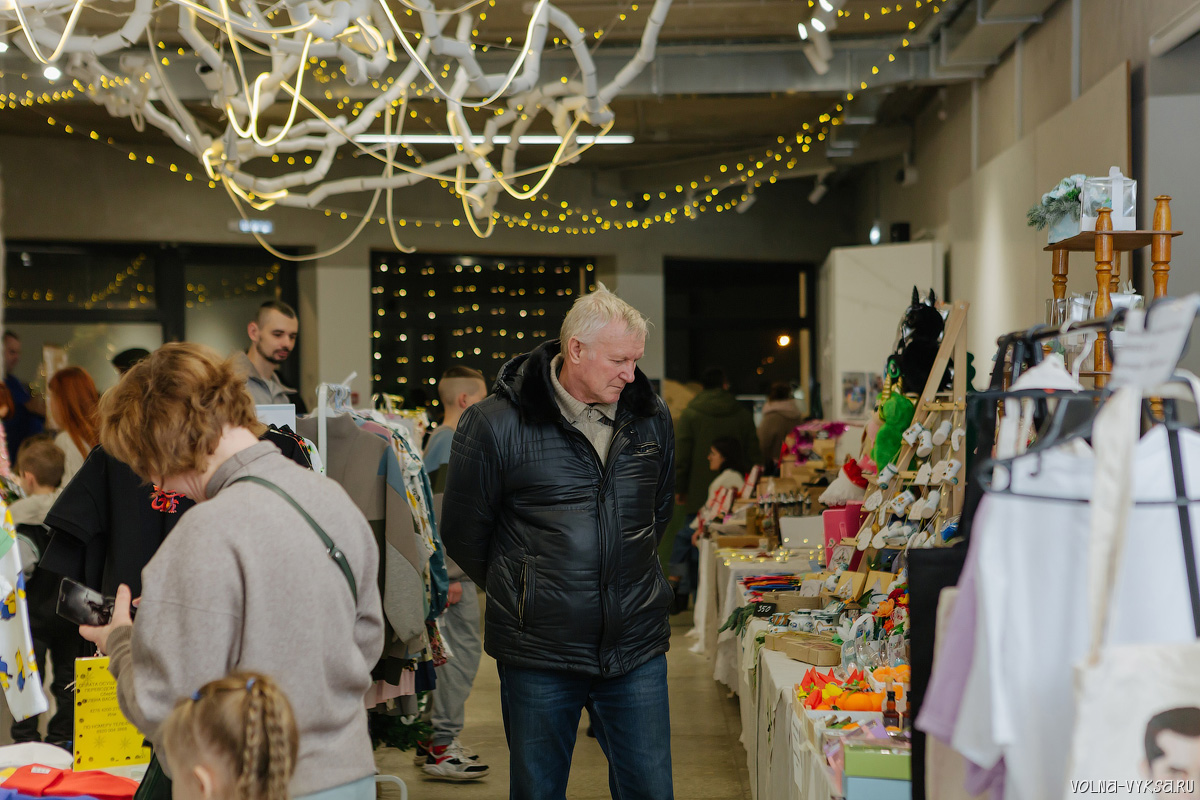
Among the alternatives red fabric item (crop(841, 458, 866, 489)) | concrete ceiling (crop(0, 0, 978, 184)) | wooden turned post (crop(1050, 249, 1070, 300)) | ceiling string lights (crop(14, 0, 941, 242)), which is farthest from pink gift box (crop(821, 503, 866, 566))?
concrete ceiling (crop(0, 0, 978, 184))

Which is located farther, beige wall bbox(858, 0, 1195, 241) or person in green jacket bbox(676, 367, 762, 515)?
person in green jacket bbox(676, 367, 762, 515)

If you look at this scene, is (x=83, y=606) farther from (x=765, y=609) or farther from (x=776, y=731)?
(x=765, y=609)

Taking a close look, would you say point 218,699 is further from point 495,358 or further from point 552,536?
point 495,358

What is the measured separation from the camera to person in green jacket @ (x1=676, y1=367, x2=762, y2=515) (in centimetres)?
793

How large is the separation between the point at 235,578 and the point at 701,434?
647 cm

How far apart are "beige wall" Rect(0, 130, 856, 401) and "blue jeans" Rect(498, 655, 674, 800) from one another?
7810 millimetres

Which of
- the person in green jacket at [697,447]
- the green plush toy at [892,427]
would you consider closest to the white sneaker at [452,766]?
the green plush toy at [892,427]

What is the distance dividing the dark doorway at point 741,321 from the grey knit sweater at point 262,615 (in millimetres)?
10252

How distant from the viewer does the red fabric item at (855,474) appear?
4504 millimetres

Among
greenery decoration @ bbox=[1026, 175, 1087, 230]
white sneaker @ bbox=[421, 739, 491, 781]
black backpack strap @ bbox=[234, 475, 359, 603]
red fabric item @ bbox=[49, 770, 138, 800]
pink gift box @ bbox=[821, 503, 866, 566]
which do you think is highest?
greenery decoration @ bbox=[1026, 175, 1087, 230]

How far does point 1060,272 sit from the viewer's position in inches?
123

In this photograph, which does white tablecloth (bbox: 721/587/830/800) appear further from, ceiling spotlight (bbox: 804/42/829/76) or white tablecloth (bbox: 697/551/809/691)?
ceiling spotlight (bbox: 804/42/829/76)

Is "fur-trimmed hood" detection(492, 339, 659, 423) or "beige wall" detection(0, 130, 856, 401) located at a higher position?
"beige wall" detection(0, 130, 856, 401)

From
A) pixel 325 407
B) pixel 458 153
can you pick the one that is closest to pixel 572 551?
pixel 325 407
